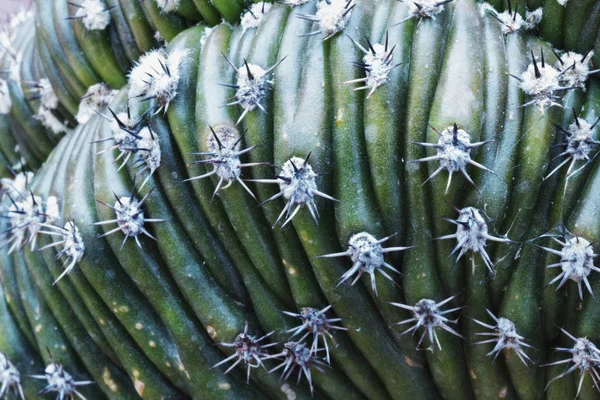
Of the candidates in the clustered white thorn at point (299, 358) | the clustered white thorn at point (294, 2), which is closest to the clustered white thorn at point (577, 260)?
the clustered white thorn at point (299, 358)

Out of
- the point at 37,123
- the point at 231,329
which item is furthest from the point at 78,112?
the point at 231,329

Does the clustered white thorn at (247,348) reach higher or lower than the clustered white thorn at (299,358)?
higher

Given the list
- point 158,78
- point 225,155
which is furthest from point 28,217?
point 225,155

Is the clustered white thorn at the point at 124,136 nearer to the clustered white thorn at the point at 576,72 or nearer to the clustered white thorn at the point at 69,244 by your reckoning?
the clustered white thorn at the point at 69,244

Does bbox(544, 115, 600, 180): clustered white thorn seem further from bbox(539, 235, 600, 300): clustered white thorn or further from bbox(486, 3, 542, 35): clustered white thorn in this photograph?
bbox(486, 3, 542, 35): clustered white thorn

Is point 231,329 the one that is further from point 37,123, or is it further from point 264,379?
point 37,123

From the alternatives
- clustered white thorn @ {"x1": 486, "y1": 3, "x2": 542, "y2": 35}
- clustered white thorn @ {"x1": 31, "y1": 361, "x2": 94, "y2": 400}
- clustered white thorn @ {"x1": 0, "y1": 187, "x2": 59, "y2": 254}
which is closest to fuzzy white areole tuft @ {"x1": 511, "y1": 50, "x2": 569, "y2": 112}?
clustered white thorn @ {"x1": 486, "y1": 3, "x2": 542, "y2": 35}
